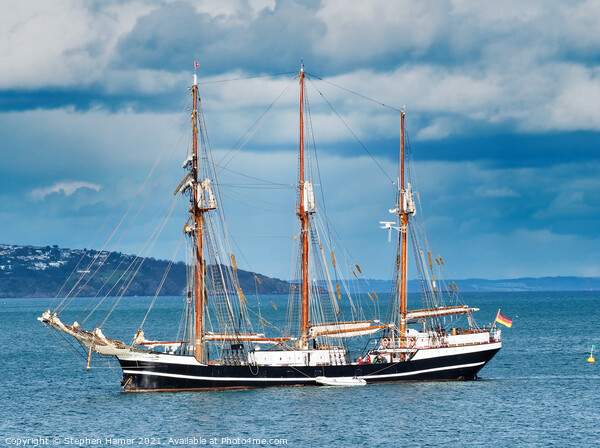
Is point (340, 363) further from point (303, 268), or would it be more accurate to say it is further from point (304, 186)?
point (304, 186)

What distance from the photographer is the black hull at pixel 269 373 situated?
8225 cm

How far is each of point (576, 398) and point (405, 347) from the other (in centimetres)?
1575

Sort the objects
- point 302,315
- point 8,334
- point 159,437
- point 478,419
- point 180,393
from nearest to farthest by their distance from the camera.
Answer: point 159,437
point 478,419
point 180,393
point 302,315
point 8,334

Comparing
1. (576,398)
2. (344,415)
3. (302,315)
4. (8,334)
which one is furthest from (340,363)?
(8,334)

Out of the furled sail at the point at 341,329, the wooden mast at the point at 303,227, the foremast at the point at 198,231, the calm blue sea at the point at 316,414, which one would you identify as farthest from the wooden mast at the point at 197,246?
the furled sail at the point at 341,329

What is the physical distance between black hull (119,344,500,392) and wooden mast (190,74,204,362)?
2129 mm

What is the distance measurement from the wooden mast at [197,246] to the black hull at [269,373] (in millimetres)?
2129

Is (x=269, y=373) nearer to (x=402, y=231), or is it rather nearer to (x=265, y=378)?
(x=265, y=378)

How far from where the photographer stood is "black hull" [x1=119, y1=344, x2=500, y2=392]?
82250 millimetres

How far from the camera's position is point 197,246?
8725cm

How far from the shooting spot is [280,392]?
83.1 meters

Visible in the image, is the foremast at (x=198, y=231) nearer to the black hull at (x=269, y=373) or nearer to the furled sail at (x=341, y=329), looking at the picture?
the black hull at (x=269, y=373)

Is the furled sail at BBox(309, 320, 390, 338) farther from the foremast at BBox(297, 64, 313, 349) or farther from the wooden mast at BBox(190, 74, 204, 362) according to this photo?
the wooden mast at BBox(190, 74, 204, 362)
